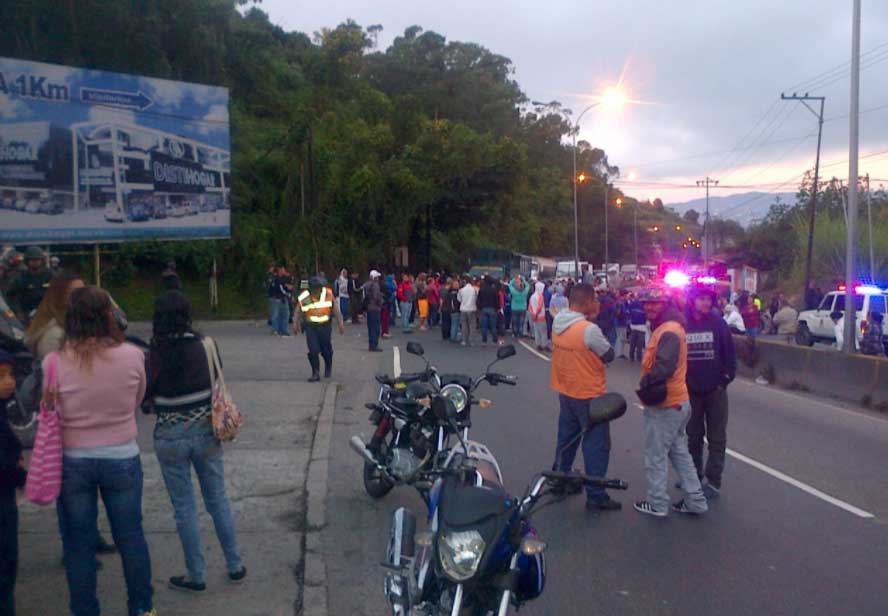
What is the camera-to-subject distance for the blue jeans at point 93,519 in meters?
4.70

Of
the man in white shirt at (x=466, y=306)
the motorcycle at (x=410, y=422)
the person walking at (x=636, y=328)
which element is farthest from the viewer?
the man in white shirt at (x=466, y=306)

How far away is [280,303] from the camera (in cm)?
2297

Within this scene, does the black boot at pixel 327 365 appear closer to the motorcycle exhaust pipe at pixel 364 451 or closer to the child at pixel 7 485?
the motorcycle exhaust pipe at pixel 364 451

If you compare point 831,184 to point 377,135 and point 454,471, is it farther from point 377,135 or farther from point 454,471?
point 454,471

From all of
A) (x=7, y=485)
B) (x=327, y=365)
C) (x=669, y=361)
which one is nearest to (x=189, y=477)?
(x=7, y=485)

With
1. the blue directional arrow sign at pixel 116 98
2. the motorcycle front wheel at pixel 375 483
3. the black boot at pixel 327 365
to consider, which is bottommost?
the motorcycle front wheel at pixel 375 483

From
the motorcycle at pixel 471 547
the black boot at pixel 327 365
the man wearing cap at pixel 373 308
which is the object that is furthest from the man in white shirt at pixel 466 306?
the motorcycle at pixel 471 547

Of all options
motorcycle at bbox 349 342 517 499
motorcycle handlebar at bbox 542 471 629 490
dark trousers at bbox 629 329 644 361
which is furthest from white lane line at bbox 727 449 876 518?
dark trousers at bbox 629 329 644 361

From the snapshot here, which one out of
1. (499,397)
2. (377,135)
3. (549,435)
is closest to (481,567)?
(549,435)

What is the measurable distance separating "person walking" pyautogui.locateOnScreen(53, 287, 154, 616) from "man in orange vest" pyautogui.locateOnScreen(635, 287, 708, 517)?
4.13 m

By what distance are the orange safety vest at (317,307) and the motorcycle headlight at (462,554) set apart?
10.1 m

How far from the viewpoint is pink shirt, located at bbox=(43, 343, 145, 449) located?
4637mm

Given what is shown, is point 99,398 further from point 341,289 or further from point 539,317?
point 341,289

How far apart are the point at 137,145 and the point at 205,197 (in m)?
2.05
